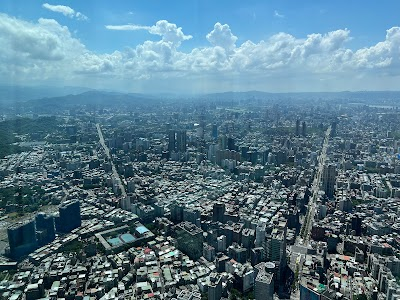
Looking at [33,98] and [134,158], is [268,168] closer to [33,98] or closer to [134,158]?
[134,158]

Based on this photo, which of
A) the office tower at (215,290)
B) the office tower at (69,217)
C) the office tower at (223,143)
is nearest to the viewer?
the office tower at (215,290)

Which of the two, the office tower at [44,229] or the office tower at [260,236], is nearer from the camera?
the office tower at [260,236]

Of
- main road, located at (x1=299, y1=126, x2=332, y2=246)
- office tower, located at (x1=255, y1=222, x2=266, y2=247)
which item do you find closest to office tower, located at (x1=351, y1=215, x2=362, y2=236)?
main road, located at (x1=299, y1=126, x2=332, y2=246)

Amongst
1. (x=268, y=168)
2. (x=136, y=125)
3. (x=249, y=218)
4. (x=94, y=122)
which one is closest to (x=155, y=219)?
(x=249, y=218)

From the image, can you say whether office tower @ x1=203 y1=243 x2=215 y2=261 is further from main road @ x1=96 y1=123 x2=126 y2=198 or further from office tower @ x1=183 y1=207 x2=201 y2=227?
main road @ x1=96 y1=123 x2=126 y2=198

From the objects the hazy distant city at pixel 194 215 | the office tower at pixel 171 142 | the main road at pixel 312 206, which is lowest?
the main road at pixel 312 206

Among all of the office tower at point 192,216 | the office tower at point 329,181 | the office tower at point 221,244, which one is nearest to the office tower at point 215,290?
the office tower at point 221,244

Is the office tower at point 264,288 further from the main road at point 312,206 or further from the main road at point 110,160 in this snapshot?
the main road at point 110,160
